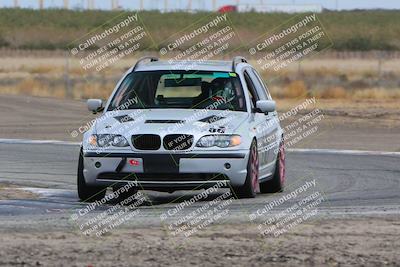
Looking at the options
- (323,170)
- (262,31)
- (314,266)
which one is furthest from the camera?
(262,31)

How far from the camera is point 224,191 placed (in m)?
14.6

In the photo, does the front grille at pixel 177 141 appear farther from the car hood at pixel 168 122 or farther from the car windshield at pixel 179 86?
the car windshield at pixel 179 86

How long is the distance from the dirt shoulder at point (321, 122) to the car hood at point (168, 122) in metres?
10.3

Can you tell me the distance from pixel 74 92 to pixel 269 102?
2976 cm

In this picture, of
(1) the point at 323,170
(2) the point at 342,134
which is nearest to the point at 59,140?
(2) the point at 342,134

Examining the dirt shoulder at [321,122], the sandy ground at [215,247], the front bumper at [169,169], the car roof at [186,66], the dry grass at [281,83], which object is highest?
the sandy ground at [215,247]

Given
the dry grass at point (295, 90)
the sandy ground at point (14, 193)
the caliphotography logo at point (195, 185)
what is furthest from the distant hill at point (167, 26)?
the sandy ground at point (14, 193)

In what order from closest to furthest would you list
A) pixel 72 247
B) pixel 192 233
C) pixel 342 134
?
1. pixel 72 247
2. pixel 192 233
3. pixel 342 134

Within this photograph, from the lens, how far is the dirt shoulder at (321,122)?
25609mm

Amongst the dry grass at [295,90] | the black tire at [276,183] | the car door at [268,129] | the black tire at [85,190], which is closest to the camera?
the black tire at [85,190]

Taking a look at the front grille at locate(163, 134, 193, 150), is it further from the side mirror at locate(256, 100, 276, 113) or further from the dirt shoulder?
the dirt shoulder

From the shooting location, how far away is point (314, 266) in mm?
8641

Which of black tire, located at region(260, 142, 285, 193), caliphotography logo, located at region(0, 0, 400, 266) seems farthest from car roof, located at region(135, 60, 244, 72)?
black tire, located at region(260, 142, 285, 193)

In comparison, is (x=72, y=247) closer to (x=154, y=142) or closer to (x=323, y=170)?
(x=154, y=142)
